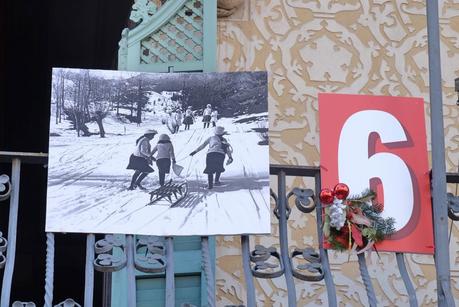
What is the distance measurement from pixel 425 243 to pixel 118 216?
50.0 inches

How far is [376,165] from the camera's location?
3672 millimetres

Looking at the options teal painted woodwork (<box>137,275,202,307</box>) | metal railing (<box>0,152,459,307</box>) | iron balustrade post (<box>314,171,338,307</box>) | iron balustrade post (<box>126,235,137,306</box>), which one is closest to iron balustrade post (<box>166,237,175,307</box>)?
metal railing (<box>0,152,459,307</box>)

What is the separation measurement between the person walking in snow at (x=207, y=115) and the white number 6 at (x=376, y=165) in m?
0.56

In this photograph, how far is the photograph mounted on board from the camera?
3527 millimetres

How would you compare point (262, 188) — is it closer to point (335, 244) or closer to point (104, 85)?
point (335, 244)

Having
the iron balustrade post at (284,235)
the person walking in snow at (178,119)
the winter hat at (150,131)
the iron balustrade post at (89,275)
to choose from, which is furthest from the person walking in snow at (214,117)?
the iron balustrade post at (89,275)

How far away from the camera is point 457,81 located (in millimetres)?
4211

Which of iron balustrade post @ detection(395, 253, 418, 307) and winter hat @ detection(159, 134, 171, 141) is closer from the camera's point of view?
iron balustrade post @ detection(395, 253, 418, 307)

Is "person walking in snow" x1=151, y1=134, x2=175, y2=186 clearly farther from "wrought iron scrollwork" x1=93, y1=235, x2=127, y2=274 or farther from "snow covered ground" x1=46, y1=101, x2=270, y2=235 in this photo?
"wrought iron scrollwork" x1=93, y1=235, x2=127, y2=274

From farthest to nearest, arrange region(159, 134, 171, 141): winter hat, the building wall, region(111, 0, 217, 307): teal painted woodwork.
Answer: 1. the building wall
2. region(111, 0, 217, 307): teal painted woodwork
3. region(159, 134, 171, 141): winter hat

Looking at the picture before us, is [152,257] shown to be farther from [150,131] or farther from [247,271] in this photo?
[150,131]

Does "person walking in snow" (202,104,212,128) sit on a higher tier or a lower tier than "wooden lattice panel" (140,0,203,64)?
lower

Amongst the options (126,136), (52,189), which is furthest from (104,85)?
(52,189)

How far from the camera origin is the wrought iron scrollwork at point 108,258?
11.1ft
